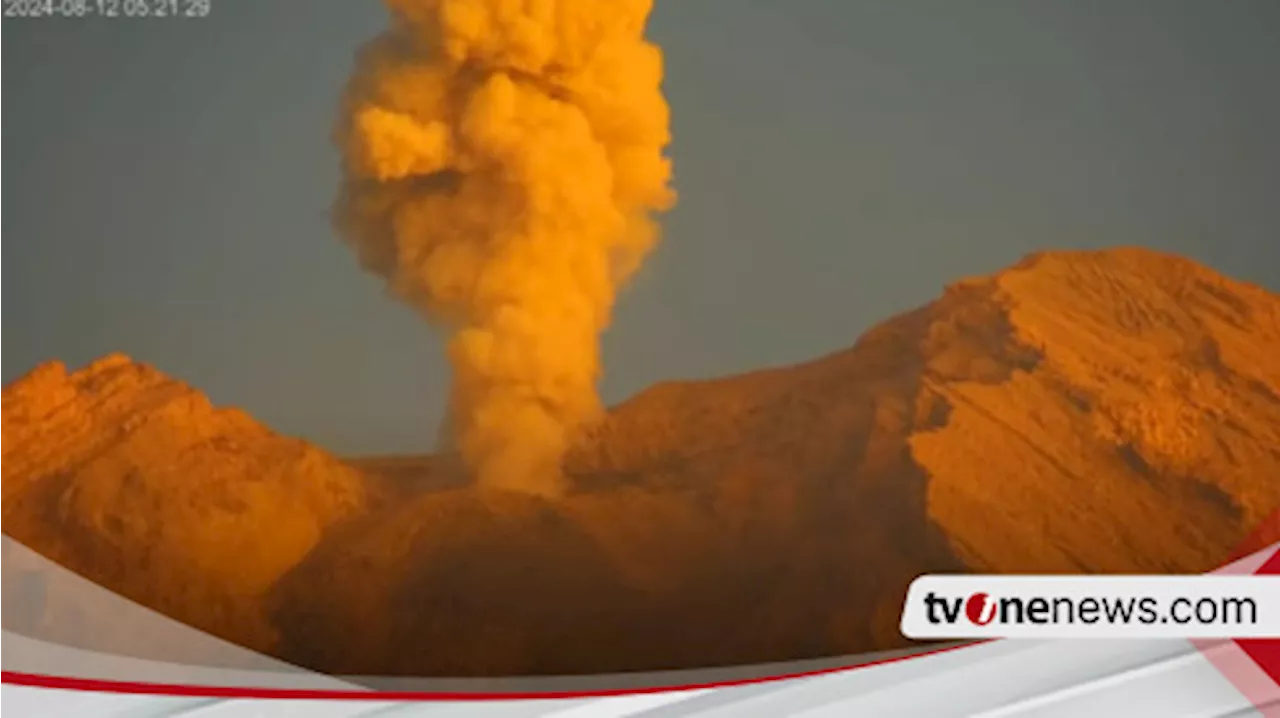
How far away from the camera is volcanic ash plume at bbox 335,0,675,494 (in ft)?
6.31

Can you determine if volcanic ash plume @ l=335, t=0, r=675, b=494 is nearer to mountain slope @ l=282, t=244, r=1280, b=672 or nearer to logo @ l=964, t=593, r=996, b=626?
mountain slope @ l=282, t=244, r=1280, b=672

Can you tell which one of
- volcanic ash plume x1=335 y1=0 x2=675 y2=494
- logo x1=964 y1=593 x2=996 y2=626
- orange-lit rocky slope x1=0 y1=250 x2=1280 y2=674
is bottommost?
logo x1=964 y1=593 x2=996 y2=626

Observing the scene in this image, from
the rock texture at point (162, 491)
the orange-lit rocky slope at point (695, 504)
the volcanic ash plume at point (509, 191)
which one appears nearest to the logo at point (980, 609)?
the orange-lit rocky slope at point (695, 504)

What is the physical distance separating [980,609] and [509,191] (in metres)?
0.99

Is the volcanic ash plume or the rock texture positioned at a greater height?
the volcanic ash plume

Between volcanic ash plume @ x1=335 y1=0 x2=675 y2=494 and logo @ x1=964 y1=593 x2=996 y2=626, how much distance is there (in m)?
0.67

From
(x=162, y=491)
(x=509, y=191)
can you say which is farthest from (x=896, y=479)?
(x=162, y=491)

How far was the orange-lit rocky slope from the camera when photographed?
1.91 meters

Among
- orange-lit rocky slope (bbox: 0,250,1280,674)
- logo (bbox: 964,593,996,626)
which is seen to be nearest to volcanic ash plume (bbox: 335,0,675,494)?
orange-lit rocky slope (bbox: 0,250,1280,674)

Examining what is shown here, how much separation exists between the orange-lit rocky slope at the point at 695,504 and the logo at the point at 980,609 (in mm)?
47

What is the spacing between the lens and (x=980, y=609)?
6.30ft

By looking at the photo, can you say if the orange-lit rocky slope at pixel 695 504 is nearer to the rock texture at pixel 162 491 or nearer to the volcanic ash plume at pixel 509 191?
the rock texture at pixel 162 491

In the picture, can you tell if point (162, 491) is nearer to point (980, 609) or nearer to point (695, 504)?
point (695, 504)

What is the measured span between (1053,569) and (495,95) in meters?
1.16
